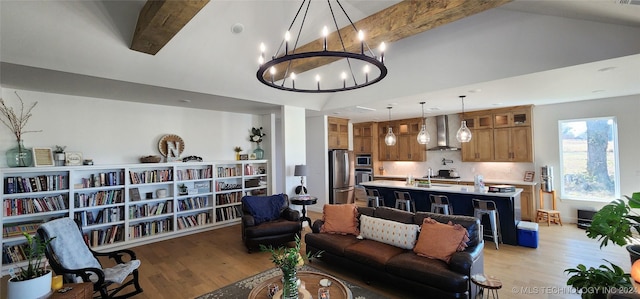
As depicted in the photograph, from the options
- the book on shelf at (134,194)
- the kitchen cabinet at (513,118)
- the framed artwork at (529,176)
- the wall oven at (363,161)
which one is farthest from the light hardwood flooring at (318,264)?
the wall oven at (363,161)

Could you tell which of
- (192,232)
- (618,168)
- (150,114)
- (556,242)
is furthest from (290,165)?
(618,168)

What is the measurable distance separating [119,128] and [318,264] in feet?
14.4

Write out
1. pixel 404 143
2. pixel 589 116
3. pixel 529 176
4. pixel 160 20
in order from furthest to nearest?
pixel 404 143 → pixel 529 176 → pixel 589 116 → pixel 160 20

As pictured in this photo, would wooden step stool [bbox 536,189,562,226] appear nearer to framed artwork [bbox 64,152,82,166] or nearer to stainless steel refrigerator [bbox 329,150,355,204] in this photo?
stainless steel refrigerator [bbox 329,150,355,204]

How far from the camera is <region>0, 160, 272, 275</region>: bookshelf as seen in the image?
3.92 meters

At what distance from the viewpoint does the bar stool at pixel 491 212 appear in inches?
181

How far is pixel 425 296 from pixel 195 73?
14.0 feet

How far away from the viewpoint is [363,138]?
904 centimetres

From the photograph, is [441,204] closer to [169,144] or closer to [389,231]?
[389,231]

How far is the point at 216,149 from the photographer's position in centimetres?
630

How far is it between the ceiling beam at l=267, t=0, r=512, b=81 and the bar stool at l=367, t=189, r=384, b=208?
3453mm

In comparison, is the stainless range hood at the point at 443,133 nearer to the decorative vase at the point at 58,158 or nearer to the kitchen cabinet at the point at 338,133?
the kitchen cabinet at the point at 338,133

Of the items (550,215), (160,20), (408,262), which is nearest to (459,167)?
(550,215)

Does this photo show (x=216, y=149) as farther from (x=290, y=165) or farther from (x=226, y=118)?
(x=290, y=165)
